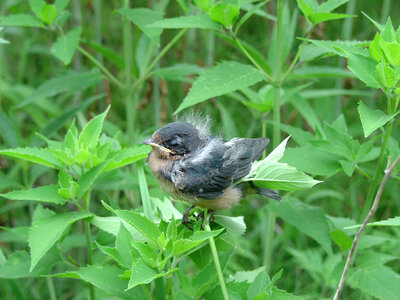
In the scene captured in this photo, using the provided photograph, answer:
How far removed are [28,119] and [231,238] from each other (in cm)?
277

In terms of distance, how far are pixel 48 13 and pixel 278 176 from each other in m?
1.55

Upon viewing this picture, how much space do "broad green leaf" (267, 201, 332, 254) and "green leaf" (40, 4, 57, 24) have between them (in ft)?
4.34

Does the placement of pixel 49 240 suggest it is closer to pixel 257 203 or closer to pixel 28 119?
pixel 257 203

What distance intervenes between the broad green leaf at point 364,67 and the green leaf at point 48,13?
1477 millimetres

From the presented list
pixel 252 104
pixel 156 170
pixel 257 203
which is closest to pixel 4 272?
pixel 156 170

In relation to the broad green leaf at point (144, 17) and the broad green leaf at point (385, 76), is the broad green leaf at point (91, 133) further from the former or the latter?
the broad green leaf at point (385, 76)

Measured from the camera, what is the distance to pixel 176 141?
5.84 ft

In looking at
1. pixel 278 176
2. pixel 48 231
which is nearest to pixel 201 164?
pixel 278 176

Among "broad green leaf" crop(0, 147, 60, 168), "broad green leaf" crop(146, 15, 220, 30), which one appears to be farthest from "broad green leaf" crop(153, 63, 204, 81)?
"broad green leaf" crop(0, 147, 60, 168)

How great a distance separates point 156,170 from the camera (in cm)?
179

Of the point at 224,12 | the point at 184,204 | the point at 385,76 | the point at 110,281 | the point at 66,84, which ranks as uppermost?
the point at 224,12

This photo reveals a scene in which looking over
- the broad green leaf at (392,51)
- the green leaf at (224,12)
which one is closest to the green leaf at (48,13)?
the green leaf at (224,12)

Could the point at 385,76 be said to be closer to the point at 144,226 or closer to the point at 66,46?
the point at 144,226

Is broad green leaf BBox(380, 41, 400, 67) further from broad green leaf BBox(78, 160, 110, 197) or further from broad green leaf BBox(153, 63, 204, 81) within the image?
broad green leaf BBox(153, 63, 204, 81)
